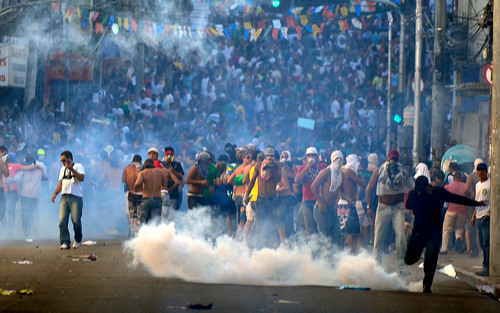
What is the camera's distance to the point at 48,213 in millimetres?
21703

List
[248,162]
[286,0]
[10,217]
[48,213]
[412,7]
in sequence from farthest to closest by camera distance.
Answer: [412,7] < [286,0] < [48,213] < [10,217] < [248,162]

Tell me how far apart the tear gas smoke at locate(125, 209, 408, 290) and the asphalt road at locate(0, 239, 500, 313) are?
0.31 metres

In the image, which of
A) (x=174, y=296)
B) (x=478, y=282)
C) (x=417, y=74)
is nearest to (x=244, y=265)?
(x=174, y=296)

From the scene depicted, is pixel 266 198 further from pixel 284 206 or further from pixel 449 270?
pixel 449 270

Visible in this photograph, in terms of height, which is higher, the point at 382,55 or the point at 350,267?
the point at 382,55

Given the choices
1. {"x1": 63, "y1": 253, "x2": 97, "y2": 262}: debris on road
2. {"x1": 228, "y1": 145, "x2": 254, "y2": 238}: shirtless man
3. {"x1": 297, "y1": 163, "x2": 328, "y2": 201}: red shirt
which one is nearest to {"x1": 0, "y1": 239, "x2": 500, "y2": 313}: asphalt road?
{"x1": 63, "y1": 253, "x2": 97, "y2": 262}: debris on road

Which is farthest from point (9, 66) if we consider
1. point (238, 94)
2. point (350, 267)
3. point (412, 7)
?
point (350, 267)

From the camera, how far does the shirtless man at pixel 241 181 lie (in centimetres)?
1571

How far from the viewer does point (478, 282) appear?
1229cm

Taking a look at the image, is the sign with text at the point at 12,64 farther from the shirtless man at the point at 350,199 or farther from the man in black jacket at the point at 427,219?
the man in black jacket at the point at 427,219

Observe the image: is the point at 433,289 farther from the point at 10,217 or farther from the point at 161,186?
the point at 10,217

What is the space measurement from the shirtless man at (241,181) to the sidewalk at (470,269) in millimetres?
3327

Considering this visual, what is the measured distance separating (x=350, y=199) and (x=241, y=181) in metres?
2.17

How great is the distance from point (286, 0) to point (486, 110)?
229 inches
